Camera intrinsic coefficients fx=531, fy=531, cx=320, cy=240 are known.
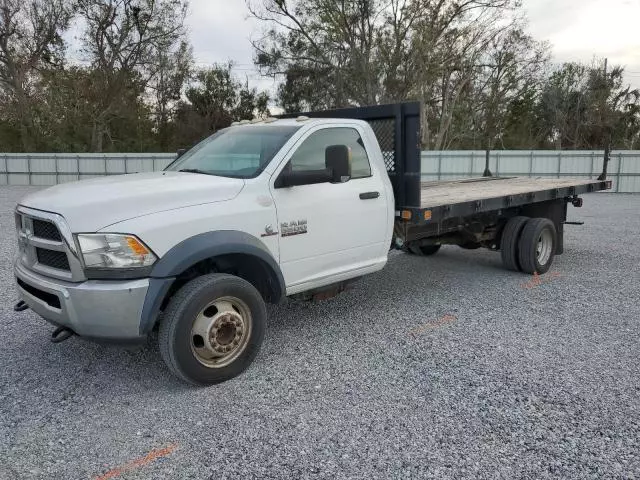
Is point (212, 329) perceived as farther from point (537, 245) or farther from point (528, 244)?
point (537, 245)

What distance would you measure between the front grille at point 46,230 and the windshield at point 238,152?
1.33 metres

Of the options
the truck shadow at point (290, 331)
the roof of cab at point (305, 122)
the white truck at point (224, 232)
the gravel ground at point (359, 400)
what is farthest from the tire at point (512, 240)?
the roof of cab at point (305, 122)

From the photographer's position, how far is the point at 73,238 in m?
3.44

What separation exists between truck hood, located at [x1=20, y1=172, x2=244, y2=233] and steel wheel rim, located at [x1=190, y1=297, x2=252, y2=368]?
77 cm

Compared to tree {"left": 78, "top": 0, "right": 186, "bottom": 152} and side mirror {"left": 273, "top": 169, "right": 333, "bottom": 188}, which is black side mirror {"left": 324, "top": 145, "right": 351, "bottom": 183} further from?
tree {"left": 78, "top": 0, "right": 186, "bottom": 152}

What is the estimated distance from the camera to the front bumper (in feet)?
11.2

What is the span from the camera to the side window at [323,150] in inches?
179

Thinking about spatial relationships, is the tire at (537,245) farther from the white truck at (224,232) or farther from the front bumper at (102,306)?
the front bumper at (102,306)

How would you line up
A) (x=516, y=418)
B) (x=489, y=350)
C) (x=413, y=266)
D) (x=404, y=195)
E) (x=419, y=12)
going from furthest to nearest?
1. (x=419, y=12)
2. (x=413, y=266)
3. (x=404, y=195)
4. (x=489, y=350)
5. (x=516, y=418)

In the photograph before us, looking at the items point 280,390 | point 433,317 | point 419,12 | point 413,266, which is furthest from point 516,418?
point 419,12

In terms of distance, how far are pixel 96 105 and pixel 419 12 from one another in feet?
69.0

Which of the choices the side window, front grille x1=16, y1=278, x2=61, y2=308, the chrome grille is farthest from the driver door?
front grille x1=16, y1=278, x2=61, y2=308

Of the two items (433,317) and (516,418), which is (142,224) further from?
(433,317)

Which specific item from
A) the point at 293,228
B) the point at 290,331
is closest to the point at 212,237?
the point at 293,228
